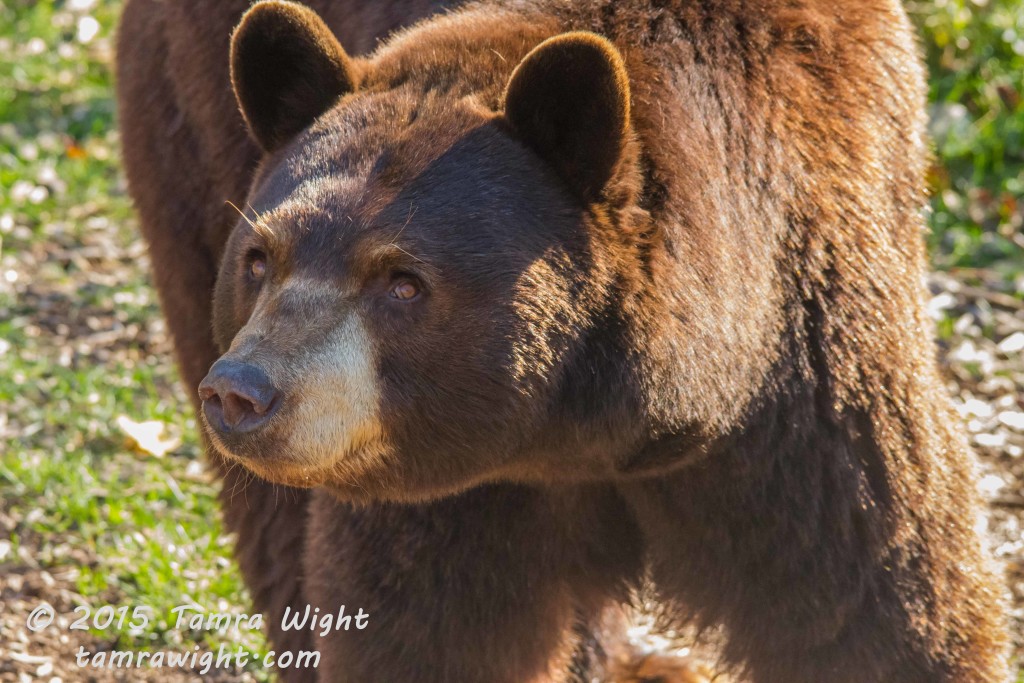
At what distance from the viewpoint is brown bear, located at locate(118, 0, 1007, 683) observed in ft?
9.49

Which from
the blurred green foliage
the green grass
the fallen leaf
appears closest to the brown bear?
the green grass

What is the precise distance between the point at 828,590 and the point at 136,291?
4446mm

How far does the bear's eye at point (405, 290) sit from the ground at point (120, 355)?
2.16m

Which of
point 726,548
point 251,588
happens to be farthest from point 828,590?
point 251,588

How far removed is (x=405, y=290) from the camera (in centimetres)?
290

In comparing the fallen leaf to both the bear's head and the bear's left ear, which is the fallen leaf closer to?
the bear's head

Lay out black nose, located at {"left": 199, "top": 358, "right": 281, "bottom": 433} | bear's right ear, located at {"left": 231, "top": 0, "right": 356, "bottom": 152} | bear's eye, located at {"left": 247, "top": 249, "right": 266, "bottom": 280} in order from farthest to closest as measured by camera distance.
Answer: bear's right ear, located at {"left": 231, "top": 0, "right": 356, "bottom": 152}, bear's eye, located at {"left": 247, "top": 249, "right": 266, "bottom": 280}, black nose, located at {"left": 199, "top": 358, "right": 281, "bottom": 433}

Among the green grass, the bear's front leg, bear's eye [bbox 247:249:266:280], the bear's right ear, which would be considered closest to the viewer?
bear's eye [bbox 247:249:266:280]

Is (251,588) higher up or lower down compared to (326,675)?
lower down

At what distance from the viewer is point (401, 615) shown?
11.1ft

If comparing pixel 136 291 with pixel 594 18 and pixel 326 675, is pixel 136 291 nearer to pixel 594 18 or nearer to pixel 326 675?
pixel 326 675

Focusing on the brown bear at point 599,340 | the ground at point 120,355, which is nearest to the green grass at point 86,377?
the ground at point 120,355

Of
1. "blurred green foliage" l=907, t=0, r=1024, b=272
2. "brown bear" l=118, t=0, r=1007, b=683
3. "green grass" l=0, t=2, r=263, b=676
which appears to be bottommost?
"green grass" l=0, t=2, r=263, b=676

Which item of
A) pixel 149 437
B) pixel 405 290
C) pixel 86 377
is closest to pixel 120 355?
pixel 86 377
